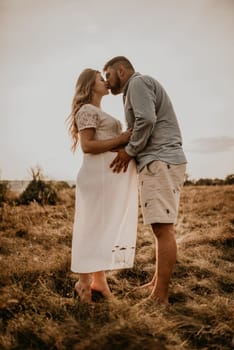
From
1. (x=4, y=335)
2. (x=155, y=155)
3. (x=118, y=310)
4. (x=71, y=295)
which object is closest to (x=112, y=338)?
(x=118, y=310)

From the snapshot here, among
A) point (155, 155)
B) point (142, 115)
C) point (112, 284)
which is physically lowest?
point (112, 284)

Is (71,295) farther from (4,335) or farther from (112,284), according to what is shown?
(4,335)

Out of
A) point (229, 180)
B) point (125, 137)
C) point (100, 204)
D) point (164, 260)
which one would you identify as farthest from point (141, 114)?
point (229, 180)

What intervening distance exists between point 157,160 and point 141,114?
40cm

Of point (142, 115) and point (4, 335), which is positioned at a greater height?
point (142, 115)

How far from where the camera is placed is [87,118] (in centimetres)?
314

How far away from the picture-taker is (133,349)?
78.3 inches

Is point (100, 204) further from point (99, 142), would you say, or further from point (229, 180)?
point (229, 180)

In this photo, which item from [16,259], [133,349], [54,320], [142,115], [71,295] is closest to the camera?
[133,349]

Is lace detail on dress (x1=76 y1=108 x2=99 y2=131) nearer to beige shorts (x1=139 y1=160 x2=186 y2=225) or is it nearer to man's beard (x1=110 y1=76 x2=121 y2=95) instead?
man's beard (x1=110 y1=76 x2=121 y2=95)

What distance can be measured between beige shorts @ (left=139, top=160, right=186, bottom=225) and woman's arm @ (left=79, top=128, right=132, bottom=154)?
31cm

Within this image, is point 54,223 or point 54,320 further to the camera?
point 54,223

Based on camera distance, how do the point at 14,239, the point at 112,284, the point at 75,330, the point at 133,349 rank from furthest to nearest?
the point at 14,239 → the point at 112,284 → the point at 75,330 → the point at 133,349

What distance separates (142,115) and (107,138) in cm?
42
